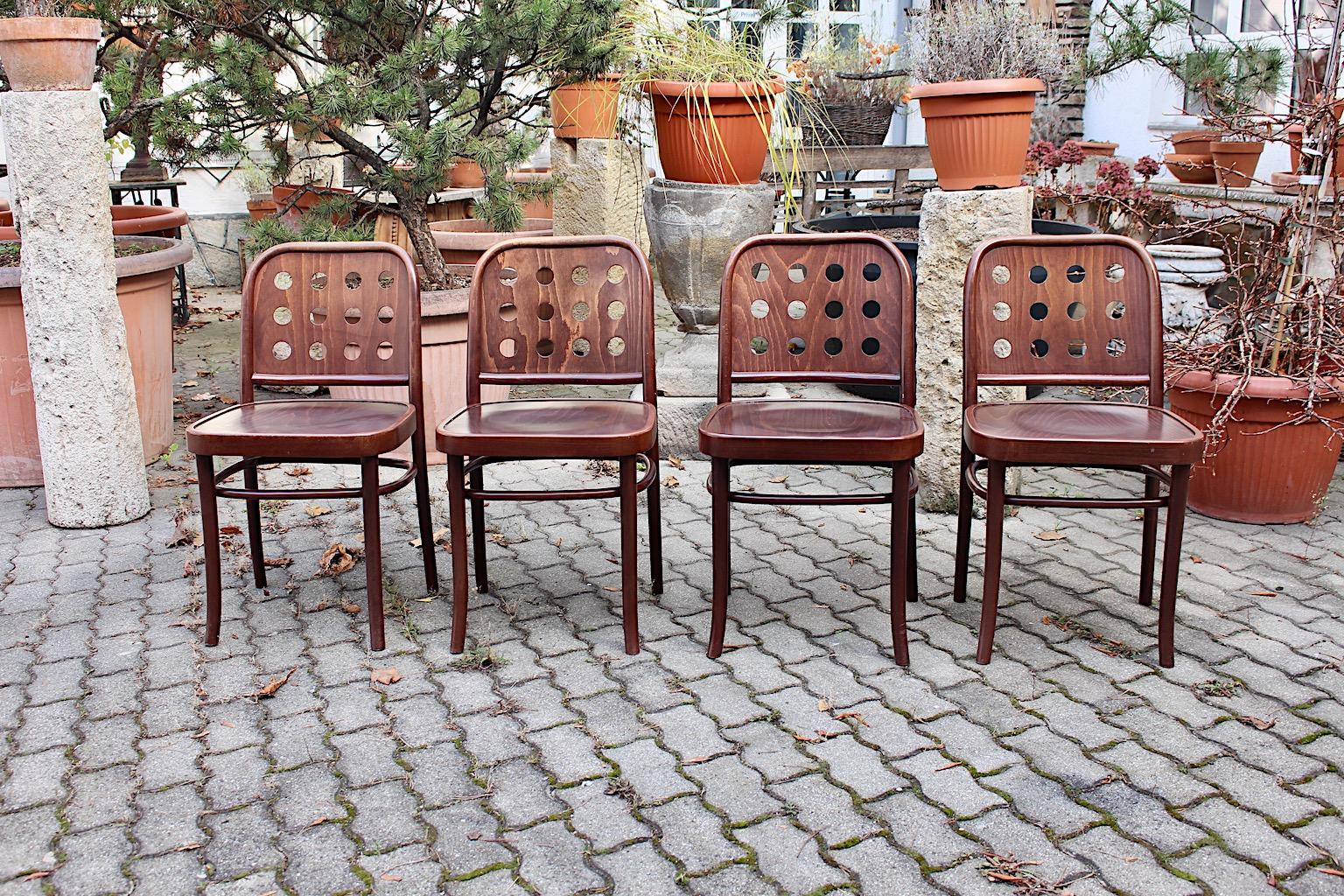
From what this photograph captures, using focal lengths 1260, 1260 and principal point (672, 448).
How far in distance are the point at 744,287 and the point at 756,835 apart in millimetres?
1474

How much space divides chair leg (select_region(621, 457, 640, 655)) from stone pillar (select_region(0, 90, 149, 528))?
196 centimetres

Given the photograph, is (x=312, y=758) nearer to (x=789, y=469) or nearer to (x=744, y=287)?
(x=744, y=287)

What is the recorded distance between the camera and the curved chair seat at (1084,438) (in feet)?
9.35

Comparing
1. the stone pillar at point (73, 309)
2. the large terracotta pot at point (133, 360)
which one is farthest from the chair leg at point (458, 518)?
the large terracotta pot at point (133, 360)

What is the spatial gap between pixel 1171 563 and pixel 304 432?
209 cm

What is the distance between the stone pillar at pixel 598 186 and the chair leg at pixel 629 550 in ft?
11.8

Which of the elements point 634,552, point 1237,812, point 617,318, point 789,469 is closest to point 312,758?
point 634,552

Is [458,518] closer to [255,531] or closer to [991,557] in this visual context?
[255,531]

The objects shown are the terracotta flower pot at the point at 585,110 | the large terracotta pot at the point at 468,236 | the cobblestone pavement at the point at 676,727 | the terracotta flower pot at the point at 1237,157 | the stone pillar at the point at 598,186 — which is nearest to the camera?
the cobblestone pavement at the point at 676,727

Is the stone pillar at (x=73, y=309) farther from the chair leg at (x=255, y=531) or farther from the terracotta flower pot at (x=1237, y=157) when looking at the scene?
the terracotta flower pot at (x=1237, y=157)

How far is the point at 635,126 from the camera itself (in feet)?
18.9

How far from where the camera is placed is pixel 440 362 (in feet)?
15.6

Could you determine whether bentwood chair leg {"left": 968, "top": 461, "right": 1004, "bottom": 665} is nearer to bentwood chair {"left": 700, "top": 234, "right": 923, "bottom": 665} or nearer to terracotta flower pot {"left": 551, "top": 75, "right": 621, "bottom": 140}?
bentwood chair {"left": 700, "top": 234, "right": 923, "bottom": 665}

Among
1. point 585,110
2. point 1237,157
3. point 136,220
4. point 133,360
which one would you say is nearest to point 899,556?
point 133,360
